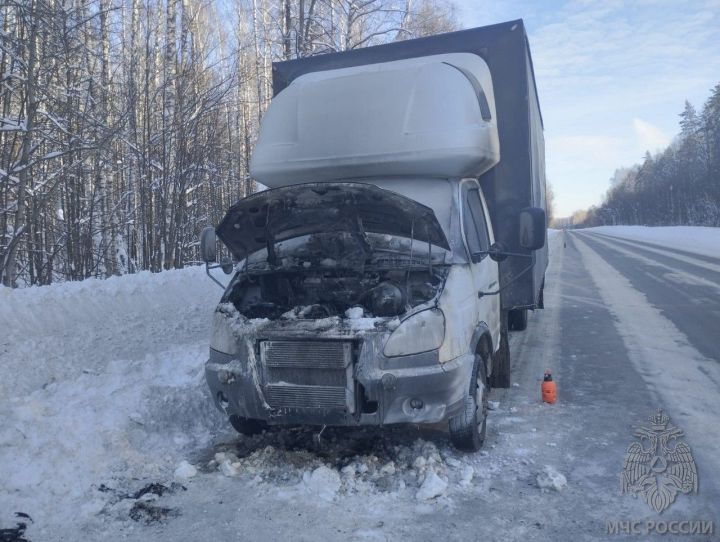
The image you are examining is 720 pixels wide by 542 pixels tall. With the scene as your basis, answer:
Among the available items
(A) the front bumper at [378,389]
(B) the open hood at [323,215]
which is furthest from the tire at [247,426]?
(B) the open hood at [323,215]

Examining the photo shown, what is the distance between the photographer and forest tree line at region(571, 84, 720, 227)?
232ft

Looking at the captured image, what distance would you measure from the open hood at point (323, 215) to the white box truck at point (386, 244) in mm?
13

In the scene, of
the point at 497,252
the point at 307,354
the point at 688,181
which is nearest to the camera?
the point at 307,354

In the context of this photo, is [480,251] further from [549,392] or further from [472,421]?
[549,392]

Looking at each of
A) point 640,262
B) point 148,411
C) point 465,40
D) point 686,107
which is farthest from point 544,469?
point 686,107

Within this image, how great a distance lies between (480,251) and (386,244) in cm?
84

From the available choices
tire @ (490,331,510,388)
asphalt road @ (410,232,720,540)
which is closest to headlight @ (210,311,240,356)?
asphalt road @ (410,232,720,540)

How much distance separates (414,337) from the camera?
12.0 ft

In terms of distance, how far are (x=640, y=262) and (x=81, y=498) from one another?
2169cm

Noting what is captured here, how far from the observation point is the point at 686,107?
304 ft

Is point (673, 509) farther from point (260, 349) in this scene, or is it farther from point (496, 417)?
point (260, 349)

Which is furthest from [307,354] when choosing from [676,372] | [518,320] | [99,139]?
[99,139]

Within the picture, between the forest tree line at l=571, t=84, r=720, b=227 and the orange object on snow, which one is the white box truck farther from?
the forest tree line at l=571, t=84, r=720, b=227

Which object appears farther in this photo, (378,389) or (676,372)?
(676,372)
